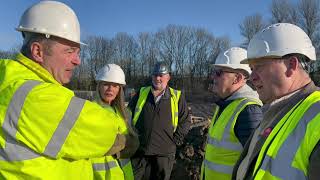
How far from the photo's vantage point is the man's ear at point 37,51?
8.66 ft

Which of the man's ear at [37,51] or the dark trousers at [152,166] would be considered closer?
the man's ear at [37,51]

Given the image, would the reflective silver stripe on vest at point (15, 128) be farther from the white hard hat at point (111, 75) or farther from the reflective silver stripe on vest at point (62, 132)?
the white hard hat at point (111, 75)

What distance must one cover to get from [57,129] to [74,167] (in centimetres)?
31

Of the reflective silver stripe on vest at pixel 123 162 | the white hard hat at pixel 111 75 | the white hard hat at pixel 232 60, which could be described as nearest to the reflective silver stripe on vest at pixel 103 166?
the reflective silver stripe on vest at pixel 123 162

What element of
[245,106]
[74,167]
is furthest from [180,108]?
[74,167]

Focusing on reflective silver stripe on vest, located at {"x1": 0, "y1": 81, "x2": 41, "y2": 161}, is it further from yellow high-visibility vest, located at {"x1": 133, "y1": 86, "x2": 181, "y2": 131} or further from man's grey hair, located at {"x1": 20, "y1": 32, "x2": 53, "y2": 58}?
yellow high-visibility vest, located at {"x1": 133, "y1": 86, "x2": 181, "y2": 131}

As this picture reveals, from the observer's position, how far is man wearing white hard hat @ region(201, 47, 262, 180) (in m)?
3.48

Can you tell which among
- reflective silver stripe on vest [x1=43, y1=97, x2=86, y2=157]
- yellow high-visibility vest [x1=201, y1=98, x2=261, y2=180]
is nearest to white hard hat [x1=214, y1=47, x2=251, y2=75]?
yellow high-visibility vest [x1=201, y1=98, x2=261, y2=180]

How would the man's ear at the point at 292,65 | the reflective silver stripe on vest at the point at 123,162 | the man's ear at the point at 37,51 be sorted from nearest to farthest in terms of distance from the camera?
the man's ear at the point at 292,65
the man's ear at the point at 37,51
the reflective silver stripe on vest at the point at 123,162

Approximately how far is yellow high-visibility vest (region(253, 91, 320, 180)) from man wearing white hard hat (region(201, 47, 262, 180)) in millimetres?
1108

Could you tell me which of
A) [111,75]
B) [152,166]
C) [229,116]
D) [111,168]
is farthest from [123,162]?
[152,166]

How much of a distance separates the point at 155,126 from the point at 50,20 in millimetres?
4114

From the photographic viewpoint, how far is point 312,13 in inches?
2025

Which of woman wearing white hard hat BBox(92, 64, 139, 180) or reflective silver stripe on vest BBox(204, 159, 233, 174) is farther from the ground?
woman wearing white hard hat BBox(92, 64, 139, 180)
